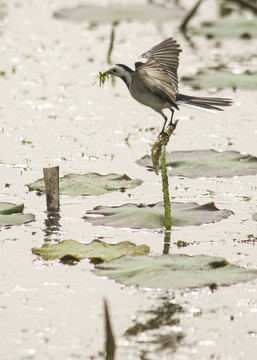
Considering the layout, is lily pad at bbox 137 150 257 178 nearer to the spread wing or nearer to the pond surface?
the pond surface

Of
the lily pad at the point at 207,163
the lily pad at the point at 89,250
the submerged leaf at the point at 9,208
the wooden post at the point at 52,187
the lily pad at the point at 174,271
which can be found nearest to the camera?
the lily pad at the point at 174,271

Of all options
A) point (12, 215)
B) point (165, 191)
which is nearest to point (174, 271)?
point (165, 191)

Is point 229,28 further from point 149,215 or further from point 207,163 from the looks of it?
point 149,215

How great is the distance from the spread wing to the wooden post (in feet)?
2.32

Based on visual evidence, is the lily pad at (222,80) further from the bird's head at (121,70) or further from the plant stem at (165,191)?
the plant stem at (165,191)

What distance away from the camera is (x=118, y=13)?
437 inches

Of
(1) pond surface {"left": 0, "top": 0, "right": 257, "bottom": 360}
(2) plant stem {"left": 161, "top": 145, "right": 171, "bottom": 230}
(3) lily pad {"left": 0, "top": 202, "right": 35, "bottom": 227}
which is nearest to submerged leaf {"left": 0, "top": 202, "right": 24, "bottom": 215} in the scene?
(3) lily pad {"left": 0, "top": 202, "right": 35, "bottom": 227}

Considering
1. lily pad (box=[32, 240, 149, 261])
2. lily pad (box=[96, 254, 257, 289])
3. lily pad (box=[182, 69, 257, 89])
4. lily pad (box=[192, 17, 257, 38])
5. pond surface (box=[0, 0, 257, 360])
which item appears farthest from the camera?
lily pad (box=[192, 17, 257, 38])

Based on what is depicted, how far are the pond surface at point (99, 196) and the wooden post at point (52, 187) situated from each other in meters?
0.06

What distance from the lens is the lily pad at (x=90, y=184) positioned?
5598mm

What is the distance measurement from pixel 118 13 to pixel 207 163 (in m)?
5.39

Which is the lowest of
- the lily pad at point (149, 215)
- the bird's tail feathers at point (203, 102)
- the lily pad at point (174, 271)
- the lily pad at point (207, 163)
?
the lily pad at point (174, 271)

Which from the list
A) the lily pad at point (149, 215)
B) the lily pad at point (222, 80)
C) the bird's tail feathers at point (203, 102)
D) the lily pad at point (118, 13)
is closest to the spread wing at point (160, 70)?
the bird's tail feathers at point (203, 102)

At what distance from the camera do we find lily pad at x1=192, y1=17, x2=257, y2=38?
1042cm
